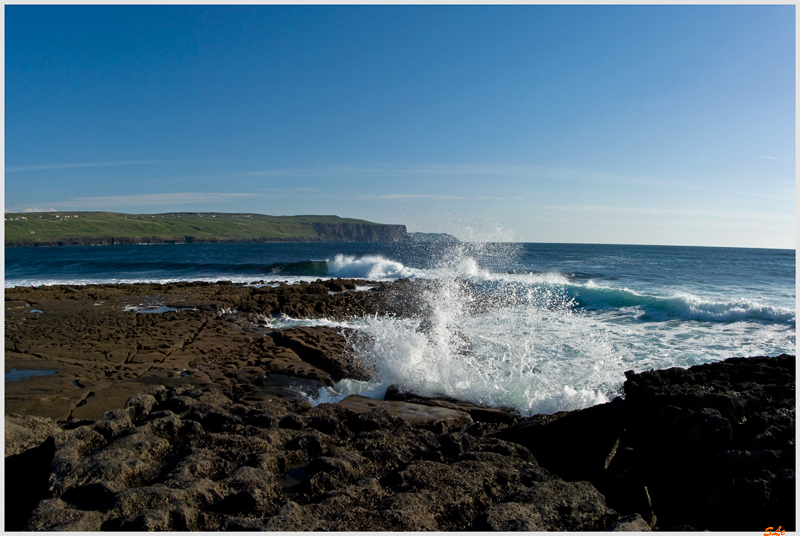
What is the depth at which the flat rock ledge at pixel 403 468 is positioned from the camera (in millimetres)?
3076

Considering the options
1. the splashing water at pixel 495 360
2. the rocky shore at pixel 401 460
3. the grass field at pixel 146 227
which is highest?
the grass field at pixel 146 227

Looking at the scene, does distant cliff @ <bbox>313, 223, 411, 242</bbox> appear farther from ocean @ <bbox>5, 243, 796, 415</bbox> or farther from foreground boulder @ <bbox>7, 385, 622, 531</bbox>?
foreground boulder @ <bbox>7, 385, 622, 531</bbox>

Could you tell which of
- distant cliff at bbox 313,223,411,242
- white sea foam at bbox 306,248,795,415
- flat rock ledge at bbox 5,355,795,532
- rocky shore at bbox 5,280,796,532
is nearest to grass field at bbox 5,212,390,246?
distant cliff at bbox 313,223,411,242

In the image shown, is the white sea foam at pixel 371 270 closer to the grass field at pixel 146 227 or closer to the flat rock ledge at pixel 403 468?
the flat rock ledge at pixel 403 468

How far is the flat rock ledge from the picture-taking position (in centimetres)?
308

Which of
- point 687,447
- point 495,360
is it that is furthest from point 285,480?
point 495,360

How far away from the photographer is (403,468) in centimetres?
377

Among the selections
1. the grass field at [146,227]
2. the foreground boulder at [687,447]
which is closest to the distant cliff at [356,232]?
the grass field at [146,227]

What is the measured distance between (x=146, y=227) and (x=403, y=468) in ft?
489

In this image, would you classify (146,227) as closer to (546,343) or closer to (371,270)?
(371,270)

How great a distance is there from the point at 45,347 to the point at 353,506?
10.2 m

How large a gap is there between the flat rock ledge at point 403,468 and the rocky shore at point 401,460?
0.01 m

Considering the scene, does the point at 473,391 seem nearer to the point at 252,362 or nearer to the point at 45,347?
the point at 252,362

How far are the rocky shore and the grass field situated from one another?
119184 millimetres
